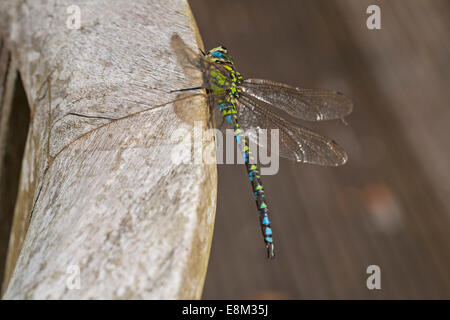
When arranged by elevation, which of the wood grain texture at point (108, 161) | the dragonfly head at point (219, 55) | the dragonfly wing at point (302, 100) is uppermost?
the dragonfly wing at point (302, 100)

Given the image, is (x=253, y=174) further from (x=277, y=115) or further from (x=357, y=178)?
(x=357, y=178)

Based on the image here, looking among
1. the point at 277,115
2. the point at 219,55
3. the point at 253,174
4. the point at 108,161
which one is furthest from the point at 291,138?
the point at 108,161

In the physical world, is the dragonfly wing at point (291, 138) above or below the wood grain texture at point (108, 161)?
above

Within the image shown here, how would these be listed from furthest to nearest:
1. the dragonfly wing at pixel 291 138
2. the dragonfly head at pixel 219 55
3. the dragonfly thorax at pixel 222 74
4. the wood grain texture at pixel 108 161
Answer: the dragonfly wing at pixel 291 138
the dragonfly head at pixel 219 55
the dragonfly thorax at pixel 222 74
the wood grain texture at pixel 108 161

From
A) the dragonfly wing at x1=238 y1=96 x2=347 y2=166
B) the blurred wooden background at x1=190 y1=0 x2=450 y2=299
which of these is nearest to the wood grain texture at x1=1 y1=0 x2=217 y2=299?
the dragonfly wing at x1=238 y1=96 x2=347 y2=166

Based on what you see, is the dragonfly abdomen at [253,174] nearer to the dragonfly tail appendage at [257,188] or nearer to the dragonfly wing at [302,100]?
the dragonfly tail appendage at [257,188]

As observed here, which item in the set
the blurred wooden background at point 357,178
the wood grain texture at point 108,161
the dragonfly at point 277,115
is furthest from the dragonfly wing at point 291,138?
the wood grain texture at point 108,161
